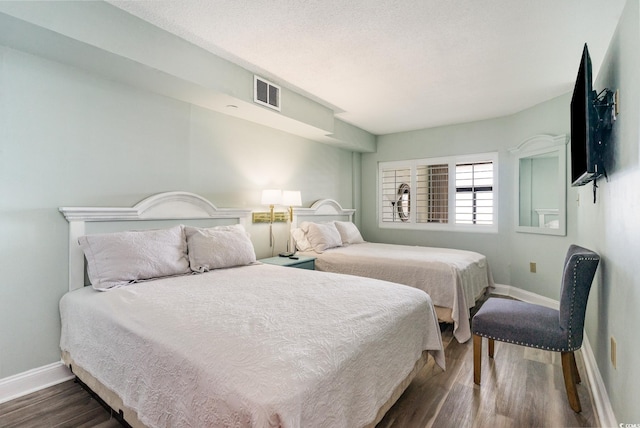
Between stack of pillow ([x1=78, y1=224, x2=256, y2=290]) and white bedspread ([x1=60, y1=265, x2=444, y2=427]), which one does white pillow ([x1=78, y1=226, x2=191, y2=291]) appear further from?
white bedspread ([x1=60, y1=265, x2=444, y2=427])

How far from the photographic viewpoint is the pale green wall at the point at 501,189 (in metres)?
3.79

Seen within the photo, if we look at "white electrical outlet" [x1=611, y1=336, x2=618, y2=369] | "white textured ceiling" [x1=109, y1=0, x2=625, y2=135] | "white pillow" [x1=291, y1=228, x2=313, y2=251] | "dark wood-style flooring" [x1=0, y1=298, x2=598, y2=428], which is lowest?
"dark wood-style flooring" [x1=0, y1=298, x2=598, y2=428]

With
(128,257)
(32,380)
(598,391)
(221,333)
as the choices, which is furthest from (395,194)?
(32,380)

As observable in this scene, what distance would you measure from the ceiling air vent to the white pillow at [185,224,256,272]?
1339 millimetres

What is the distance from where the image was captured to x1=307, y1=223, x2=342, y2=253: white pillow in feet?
13.2

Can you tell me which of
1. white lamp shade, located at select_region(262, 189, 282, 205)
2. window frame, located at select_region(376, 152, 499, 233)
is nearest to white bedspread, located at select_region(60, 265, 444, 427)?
white lamp shade, located at select_region(262, 189, 282, 205)

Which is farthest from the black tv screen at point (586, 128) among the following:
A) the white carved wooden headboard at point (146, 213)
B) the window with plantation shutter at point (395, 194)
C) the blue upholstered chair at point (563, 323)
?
the window with plantation shutter at point (395, 194)

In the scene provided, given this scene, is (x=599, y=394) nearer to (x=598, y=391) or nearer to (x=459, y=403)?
(x=598, y=391)

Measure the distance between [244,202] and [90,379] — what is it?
2181 millimetres

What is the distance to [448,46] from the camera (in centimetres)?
255

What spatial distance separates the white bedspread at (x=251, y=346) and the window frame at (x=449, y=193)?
3.14 m

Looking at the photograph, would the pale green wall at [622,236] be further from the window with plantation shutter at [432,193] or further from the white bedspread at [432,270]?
the window with plantation shutter at [432,193]

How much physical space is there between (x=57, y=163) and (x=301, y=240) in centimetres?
261

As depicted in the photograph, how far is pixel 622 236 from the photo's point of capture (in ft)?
5.24
